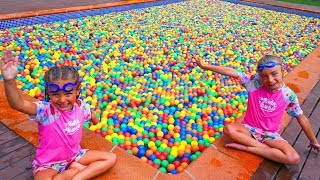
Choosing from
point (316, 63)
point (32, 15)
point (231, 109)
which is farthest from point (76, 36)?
point (316, 63)

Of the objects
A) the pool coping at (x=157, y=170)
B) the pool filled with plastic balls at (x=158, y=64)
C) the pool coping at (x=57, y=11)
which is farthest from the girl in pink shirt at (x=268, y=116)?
the pool coping at (x=57, y=11)

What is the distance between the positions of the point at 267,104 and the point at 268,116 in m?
0.12

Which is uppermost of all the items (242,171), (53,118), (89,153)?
(53,118)

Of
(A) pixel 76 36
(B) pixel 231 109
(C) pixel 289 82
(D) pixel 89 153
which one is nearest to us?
(D) pixel 89 153

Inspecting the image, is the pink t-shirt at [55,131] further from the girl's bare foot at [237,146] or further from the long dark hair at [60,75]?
Result: the girl's bare foot at [237,146]

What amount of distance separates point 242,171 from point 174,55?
345cm

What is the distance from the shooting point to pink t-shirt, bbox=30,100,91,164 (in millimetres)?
2136

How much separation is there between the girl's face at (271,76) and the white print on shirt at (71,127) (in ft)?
5.50

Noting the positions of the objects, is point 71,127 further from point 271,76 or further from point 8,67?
point 271,76

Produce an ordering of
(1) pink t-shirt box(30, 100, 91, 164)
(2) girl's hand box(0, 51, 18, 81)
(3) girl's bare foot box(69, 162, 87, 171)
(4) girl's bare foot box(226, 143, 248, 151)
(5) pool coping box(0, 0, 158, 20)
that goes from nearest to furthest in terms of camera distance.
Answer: (2) girl's hand box(0, 51, 18, 81) < (1) pink t-shirt box(30, 100, 91, 164) < (3) girl's bare foot box(69, 162, 87, 171) < (4) girl's bare foot box(226, 143, 248, 151) < (5) pool coping box(0, 0, 158, 20)

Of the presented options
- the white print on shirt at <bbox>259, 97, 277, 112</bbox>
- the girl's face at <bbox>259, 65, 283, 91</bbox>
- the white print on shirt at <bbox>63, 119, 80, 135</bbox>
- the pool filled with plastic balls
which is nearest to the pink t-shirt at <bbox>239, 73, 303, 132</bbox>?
the white print on shirt at <bbox>259, 97, 277, 112</bbox>

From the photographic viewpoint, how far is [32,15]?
290 inches

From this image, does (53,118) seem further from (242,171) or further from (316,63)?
(316,63)

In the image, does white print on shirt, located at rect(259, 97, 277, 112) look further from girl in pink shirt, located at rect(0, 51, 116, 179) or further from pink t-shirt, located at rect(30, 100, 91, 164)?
pink t-shirt, located at rect(30, 100, 91, 164)
